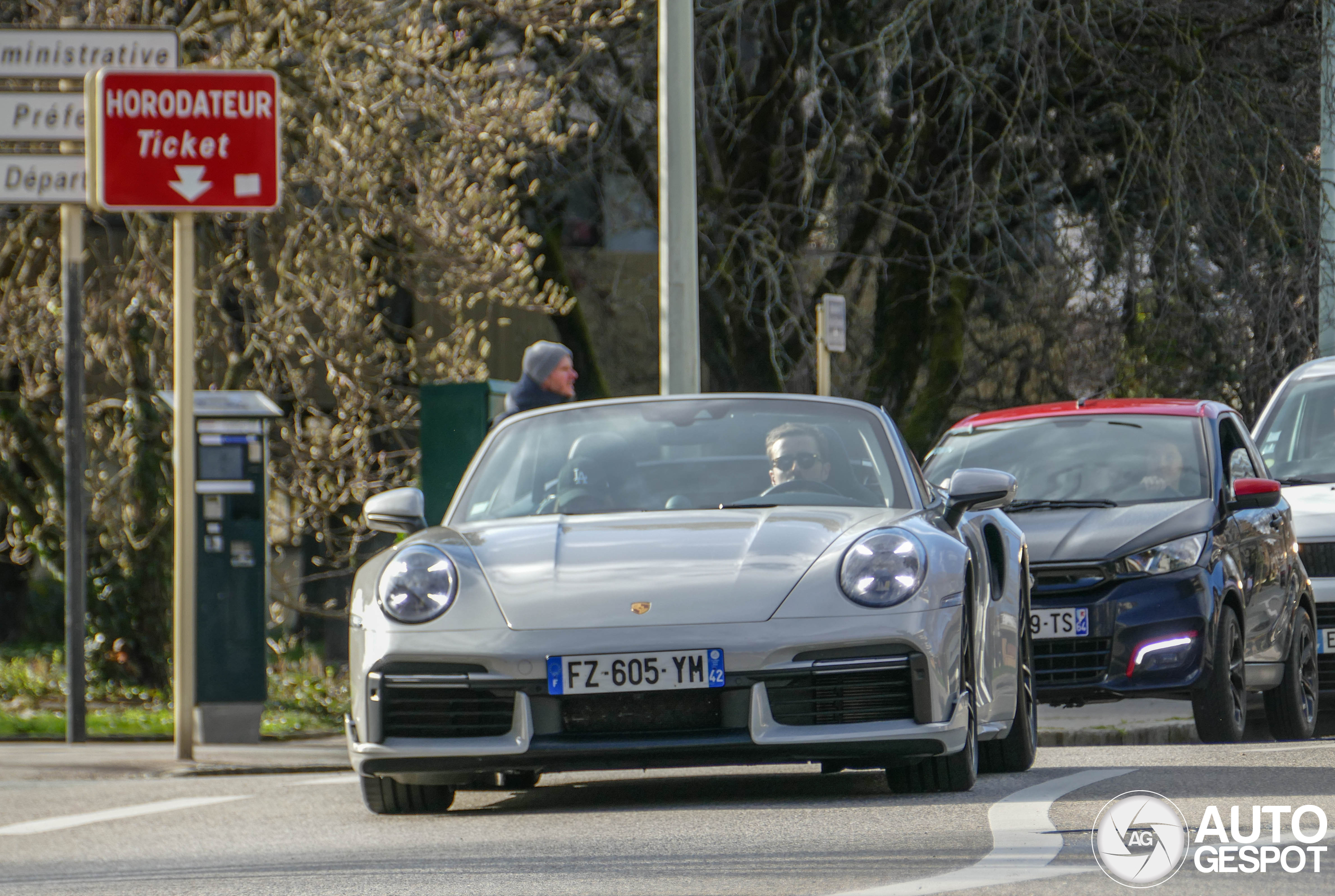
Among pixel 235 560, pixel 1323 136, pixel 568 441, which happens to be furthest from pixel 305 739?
pixel 1323 136

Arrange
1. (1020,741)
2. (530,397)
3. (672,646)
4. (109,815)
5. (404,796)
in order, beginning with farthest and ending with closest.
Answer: (530,397)
(1020,741)
(109,815)
(404,796)
(672,646)

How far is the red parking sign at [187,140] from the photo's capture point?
10.3m

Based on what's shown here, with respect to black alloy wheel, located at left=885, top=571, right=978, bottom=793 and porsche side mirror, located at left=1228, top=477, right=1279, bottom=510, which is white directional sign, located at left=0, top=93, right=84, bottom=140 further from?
black alloy wheel, located at left=885, top=571, right=978, bottom=793

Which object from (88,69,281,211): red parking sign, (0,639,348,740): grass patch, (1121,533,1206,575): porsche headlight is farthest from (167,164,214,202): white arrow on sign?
(1121,533,1206,575): porsche headlight

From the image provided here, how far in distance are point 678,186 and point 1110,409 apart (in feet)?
10.3

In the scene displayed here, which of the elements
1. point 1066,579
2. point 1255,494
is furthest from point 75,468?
point 1255,494

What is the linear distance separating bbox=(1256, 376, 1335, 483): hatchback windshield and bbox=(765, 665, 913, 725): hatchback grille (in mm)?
6046

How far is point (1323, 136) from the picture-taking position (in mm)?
17141

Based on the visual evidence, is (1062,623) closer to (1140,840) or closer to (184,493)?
(1140,840)

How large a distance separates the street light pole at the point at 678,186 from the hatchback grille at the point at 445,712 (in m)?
6.18

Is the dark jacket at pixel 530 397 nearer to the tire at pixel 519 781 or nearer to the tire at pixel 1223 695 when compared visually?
the tire at pixel 519 781

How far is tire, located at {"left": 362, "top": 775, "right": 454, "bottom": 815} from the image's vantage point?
280 inches

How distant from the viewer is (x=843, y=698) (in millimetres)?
6527

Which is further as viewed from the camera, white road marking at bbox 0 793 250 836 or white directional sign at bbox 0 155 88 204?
white directional sign at bbox 0 155 88 204
